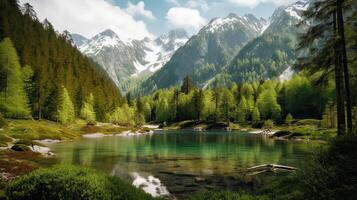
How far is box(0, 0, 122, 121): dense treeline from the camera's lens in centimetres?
8912

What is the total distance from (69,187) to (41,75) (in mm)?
102538

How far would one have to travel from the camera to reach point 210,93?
174 meters

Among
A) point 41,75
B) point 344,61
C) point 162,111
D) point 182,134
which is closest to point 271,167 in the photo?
point 344,61

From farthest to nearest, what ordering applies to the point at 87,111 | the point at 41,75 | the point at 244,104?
the point at 244,104, the point at 87,111, the point at 41,75

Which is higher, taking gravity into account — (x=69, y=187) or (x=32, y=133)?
(x=32, y=133)

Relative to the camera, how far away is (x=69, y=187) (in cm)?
1380

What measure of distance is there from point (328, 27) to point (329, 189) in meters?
21.0

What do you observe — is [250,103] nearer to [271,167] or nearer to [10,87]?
[10,87]

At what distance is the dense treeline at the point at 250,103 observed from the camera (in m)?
140

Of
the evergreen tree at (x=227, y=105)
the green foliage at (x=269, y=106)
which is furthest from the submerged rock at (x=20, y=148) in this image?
the evergreen tree at (x=227, y=105)

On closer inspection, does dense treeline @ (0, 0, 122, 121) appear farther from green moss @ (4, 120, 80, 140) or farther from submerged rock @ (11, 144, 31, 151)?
submerged rock @ (11, 144, 31, 151)

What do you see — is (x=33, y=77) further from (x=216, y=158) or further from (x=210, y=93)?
(x=210, y=93)

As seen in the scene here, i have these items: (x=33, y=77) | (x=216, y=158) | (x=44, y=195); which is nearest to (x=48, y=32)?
(x=33, y=77)

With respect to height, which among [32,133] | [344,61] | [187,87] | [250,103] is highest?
[187,87]
